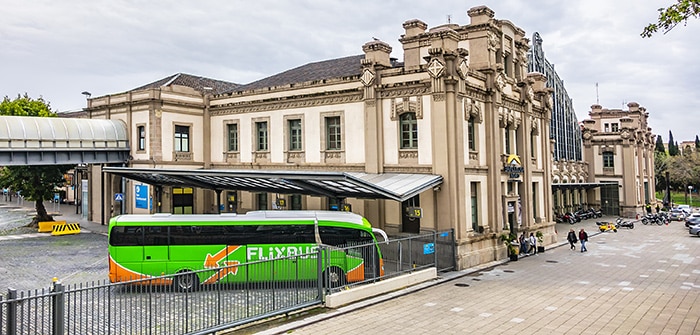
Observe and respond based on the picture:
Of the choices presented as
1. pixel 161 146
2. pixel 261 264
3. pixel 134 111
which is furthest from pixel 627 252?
pixel 134 111

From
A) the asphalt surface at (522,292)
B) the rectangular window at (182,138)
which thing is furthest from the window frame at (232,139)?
the asphalt surface at (522,292)

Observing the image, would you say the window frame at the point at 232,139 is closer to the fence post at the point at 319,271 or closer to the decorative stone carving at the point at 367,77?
the decorative stone carving at the point at 367,77

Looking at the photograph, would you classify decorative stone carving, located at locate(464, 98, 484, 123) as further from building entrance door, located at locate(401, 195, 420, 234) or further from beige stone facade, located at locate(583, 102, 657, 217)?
beige stone facade, located at locate(583, 102, 657, 217)

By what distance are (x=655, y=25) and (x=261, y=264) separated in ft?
38.3

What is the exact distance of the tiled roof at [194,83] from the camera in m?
38.4

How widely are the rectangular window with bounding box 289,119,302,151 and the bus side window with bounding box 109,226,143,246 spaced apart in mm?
13254

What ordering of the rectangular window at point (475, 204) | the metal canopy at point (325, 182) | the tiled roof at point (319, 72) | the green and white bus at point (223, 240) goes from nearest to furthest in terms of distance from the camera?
the green and white bus at point (223, 240) → the metal canopy at point (325, 182) → the rectangular window at point (475, 204) → the tiled roof at point (319, 72)

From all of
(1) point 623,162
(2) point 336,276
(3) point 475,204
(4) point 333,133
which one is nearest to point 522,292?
(2) point 336,276

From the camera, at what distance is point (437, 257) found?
70.7 feet

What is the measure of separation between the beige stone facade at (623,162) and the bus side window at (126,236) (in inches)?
2104

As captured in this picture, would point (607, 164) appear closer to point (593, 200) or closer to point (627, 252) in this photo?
point (593, 200)

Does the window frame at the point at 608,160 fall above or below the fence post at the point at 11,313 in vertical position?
above

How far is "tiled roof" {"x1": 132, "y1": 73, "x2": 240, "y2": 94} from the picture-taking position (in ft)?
126

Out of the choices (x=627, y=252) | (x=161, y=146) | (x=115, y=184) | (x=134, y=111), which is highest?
(x=134, y=111)
